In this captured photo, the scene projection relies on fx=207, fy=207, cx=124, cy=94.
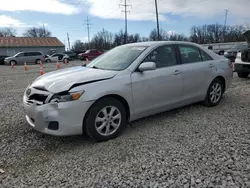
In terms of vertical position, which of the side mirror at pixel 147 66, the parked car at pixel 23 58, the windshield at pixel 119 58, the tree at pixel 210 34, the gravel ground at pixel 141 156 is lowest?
the gravel ground at pixel 141 156

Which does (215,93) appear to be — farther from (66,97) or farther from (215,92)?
(66,97)

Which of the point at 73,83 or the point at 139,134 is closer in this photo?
the point at 73,83

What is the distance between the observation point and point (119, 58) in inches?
153

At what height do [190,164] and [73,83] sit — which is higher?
[73,83]

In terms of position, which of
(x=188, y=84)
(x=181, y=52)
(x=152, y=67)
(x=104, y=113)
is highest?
(x=181, y=52)

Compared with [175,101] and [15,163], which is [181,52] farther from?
[15,163]

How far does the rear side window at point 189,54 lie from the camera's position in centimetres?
425

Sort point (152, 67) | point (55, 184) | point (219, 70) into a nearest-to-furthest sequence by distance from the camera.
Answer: point (55, 184) < point (152, 67) < point (219, 70)

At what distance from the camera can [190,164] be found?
2592 millimetres

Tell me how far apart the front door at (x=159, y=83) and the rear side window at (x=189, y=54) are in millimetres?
245

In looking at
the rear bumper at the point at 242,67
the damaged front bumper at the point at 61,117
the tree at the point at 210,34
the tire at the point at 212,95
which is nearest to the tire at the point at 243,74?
the rear bumper at the point at 242,67

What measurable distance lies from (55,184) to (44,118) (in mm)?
980

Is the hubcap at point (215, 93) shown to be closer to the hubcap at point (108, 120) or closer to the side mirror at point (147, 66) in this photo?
the side mirror at point (147, 66)

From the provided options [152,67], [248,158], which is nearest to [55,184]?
[152,67]
